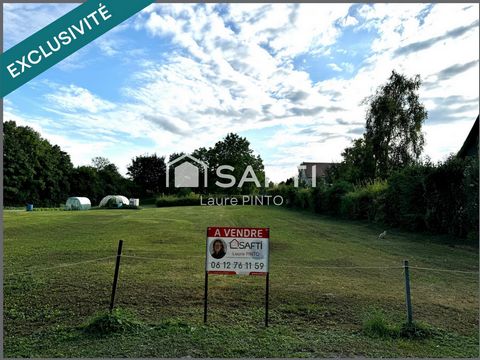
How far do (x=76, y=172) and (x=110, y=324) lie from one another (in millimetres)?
32448

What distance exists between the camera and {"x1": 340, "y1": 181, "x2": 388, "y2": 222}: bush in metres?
18.1

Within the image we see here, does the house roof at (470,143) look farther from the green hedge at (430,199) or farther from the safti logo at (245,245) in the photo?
the safti logo at (245,245)

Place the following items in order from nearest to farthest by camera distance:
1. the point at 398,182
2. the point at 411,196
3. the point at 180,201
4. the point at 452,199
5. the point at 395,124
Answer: the point at 452,199
the point at 411,196
the point at 398,182
the point at 395,124
the point at 180,201

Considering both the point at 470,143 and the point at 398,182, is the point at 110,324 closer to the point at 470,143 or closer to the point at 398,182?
the point at 398,182

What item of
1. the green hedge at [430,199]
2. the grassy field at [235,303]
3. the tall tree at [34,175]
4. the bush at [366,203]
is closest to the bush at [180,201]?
the tall tree at [34,175]

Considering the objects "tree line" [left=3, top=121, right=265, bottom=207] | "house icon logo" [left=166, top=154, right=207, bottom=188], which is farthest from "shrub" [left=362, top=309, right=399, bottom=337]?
"house icon logo" [left=166, top=154, right=207, bottom=188]

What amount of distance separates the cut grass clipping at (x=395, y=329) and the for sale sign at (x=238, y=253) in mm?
1469

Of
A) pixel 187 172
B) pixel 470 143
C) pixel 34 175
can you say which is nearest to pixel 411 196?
pixel 470 143

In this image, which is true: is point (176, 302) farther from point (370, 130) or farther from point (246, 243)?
point (370, 130)

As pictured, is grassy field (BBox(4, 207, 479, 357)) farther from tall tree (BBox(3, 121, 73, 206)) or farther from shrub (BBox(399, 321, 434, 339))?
tall tree (BBox(3, 121, 73, 206))

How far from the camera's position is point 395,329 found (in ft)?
14.8

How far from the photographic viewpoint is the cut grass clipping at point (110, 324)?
173 inches

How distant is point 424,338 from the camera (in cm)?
440

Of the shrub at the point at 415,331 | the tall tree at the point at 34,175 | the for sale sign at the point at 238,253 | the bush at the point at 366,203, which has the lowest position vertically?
the shrub at the point at 415,331
